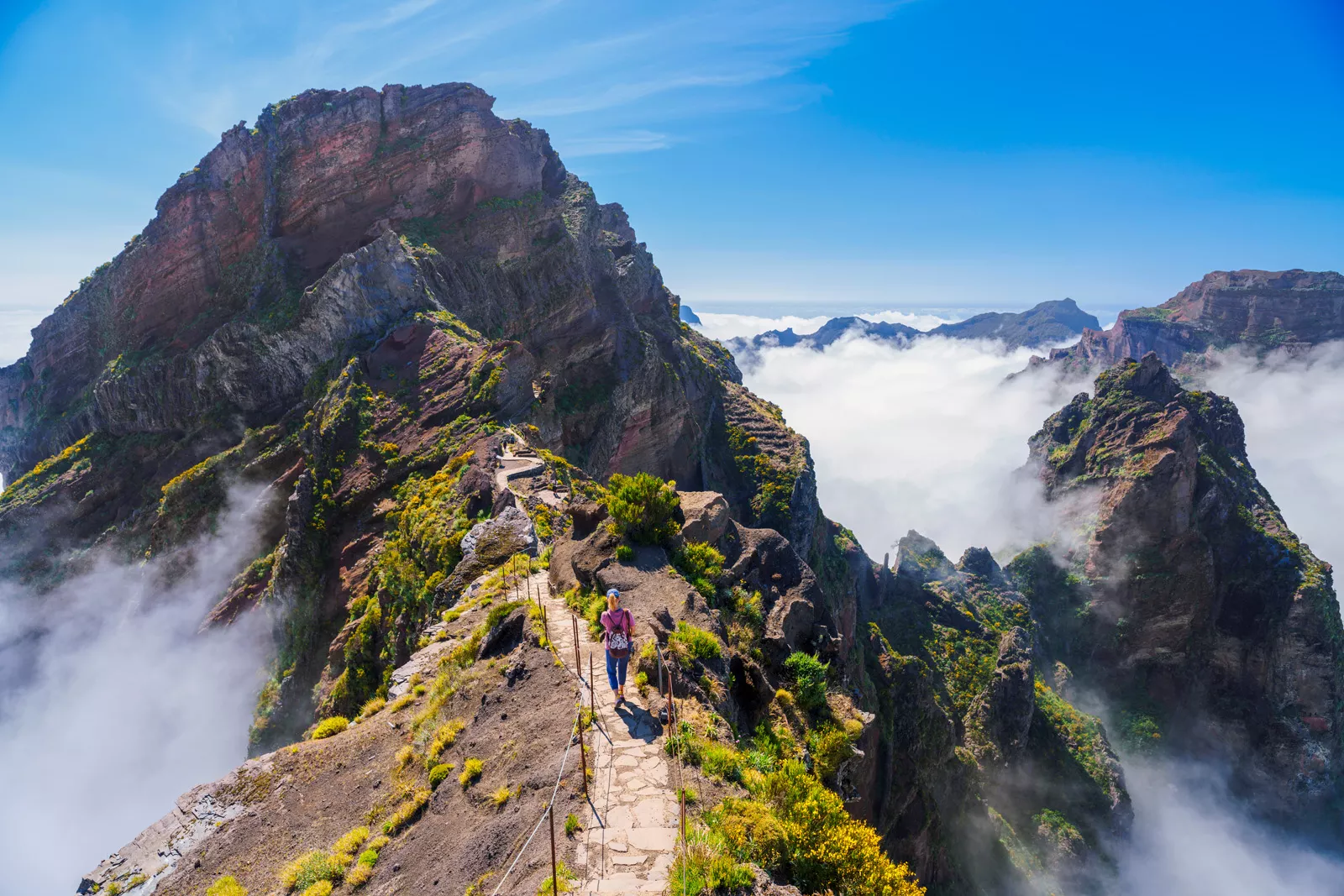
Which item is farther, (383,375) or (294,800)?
(383,375)

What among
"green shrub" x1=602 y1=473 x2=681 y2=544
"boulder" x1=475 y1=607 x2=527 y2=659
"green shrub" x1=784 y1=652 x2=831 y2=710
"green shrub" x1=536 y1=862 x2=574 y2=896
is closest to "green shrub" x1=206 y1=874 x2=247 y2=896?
"boulder" x1=475 y1=607 x2=527 y2=659

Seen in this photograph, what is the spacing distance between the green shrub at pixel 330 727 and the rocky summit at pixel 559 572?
715 millimetres

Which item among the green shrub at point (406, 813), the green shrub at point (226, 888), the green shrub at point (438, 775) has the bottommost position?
the green shrub at point (226, 888)

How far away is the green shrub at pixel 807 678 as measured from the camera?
1347cm

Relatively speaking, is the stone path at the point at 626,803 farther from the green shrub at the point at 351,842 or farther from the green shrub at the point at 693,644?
the green shrub at the point at 351,842

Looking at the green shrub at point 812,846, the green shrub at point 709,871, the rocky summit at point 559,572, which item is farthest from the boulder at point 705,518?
the green shrub at point 709,871

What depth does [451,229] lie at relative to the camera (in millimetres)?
56562

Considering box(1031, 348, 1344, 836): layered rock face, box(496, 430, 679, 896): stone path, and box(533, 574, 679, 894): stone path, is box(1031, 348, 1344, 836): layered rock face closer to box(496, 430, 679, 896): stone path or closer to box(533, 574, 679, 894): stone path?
box(496, 430, 679, 896): stone path

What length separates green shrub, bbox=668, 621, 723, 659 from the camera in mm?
11523

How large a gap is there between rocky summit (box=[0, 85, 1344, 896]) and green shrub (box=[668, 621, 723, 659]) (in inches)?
3.5

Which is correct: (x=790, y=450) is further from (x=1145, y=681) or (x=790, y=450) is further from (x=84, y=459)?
(x=84, y=459)

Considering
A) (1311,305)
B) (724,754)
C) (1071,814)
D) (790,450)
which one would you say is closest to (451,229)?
(790,450)

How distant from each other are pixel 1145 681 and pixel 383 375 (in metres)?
99.1

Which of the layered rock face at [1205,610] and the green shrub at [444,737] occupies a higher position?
the green shrub at [444,737]
